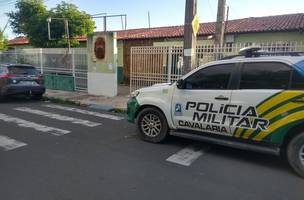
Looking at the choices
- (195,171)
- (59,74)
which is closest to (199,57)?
(195,171)

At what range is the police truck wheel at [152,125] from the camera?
201 inches

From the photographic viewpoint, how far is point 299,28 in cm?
1176

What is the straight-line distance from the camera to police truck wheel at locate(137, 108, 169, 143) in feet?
16.8

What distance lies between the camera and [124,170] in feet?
12.8

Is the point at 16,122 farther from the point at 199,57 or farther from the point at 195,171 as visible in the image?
the point at 199,57

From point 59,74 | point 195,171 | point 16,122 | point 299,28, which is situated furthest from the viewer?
point 59,74

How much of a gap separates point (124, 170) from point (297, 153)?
2.60 metres

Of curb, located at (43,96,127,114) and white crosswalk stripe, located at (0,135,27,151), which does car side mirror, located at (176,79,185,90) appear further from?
curb, located at (43,96,127,114)

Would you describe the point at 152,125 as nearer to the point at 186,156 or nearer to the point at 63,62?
the point at 186,156

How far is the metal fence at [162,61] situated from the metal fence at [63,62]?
9.48 ft

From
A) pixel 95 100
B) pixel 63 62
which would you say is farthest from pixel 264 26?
pixel 63 62

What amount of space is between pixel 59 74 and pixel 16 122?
23.2 feet

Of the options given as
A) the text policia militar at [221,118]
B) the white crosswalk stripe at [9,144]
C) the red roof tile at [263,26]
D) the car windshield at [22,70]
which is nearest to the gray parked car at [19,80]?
the car windshield at [22,70]

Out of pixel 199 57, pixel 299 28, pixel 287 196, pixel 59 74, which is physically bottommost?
pixel 287 196
